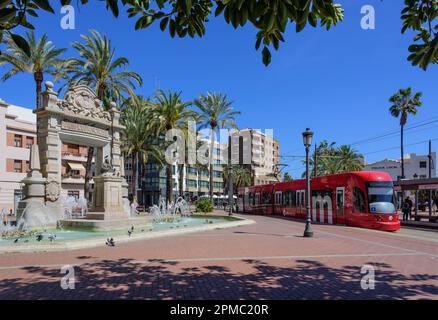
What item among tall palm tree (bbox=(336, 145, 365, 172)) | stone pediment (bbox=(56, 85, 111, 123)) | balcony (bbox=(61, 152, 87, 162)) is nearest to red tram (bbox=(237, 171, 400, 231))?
stone pediment (bbox=(56, 85, 111, 123))

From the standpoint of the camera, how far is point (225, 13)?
3420 mm

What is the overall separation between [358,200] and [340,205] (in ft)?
6.93

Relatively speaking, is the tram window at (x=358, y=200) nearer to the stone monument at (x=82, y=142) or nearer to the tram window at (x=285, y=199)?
the tram window at (x=285, y=199)

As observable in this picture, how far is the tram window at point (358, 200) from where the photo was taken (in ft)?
65.0

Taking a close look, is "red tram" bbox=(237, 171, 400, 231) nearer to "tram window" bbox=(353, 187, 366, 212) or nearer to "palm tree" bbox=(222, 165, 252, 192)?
"tram window" bbox=(353, 187, 366, 212)

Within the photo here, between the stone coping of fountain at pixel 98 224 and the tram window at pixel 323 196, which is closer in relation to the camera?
the stone coping of fountain at pixel 98 224

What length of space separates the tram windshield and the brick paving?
704cm

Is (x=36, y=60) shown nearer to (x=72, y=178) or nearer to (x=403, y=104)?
(x=72, y=178)

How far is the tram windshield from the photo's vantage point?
1930 centimetres

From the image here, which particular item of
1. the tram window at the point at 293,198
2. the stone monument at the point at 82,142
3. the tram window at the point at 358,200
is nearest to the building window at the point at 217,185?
the tram window at the point at 293,198

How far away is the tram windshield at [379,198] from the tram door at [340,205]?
89.4 inches
